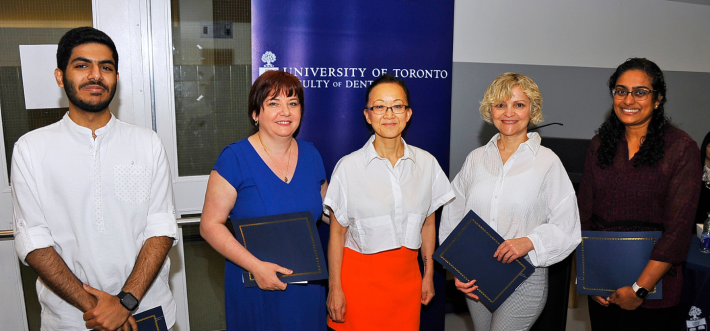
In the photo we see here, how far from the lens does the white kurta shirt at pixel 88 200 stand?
5.74ft

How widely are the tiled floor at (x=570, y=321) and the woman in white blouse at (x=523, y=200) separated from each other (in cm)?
169

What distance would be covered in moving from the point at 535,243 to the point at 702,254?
1073 millimetres

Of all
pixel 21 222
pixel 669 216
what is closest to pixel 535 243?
pixel 669 216

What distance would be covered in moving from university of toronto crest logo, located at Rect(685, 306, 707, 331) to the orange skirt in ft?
4.41

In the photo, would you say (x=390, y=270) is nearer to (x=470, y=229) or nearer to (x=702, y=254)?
(x=470, y=229)

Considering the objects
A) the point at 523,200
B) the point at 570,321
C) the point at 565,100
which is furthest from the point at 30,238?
the point at 565,100

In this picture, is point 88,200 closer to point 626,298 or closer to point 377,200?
point 377,200

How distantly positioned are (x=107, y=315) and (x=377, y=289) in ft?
3.74

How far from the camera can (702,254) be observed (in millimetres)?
2398

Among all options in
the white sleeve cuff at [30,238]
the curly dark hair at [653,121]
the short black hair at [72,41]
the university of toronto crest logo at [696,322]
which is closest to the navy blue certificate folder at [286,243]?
the white sleeve cuff at [30,238]

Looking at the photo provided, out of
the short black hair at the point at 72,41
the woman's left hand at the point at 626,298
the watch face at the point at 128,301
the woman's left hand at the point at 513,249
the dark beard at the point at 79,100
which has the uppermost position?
the short black hair at the point at 72,41

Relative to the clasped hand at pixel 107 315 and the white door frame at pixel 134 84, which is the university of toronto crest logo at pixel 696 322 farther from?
the white door frame at pixel 134 84

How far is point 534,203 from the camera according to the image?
82.7 inches

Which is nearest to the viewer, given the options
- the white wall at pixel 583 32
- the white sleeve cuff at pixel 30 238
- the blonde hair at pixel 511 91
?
the white sleeve cuff at pixel 30 238
